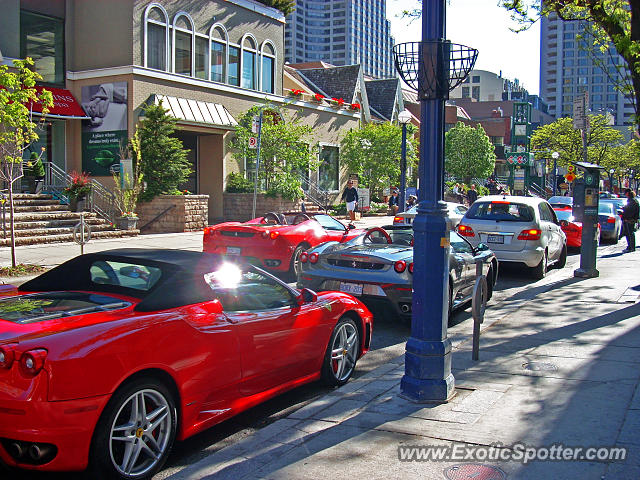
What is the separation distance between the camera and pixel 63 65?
23156mm

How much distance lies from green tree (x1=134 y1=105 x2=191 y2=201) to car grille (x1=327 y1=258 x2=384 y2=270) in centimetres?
1444

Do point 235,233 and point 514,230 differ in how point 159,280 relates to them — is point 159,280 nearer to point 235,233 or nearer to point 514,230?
point 235,233

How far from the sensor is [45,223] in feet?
59.8

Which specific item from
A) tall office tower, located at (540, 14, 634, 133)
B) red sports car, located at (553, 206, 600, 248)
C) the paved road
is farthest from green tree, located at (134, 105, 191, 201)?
tall office tower, located at (540, 14, 634, 133)

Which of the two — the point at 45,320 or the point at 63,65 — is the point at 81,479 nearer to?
the point at 45,320

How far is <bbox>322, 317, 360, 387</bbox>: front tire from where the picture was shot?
19.4ft

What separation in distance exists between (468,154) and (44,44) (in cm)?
4377

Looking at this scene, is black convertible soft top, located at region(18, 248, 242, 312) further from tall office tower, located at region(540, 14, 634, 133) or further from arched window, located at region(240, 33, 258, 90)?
tall office tower, located at region(540, 14, 634, 133)

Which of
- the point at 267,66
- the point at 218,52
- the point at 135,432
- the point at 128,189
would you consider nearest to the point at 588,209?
the point at 135,432

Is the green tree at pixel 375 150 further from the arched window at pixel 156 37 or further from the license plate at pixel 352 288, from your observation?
the license plate at pixel 352 288

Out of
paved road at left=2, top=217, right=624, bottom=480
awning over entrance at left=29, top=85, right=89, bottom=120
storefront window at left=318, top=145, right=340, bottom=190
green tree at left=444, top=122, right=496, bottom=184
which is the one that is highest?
green tree at left=444, top=122, right=496, bottom=184

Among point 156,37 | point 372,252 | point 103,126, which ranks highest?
point 156,37

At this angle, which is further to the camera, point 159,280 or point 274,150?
point 274,150

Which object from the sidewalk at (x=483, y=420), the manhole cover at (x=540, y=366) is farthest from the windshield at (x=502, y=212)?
the manhole cover at (x=540, y=366)
